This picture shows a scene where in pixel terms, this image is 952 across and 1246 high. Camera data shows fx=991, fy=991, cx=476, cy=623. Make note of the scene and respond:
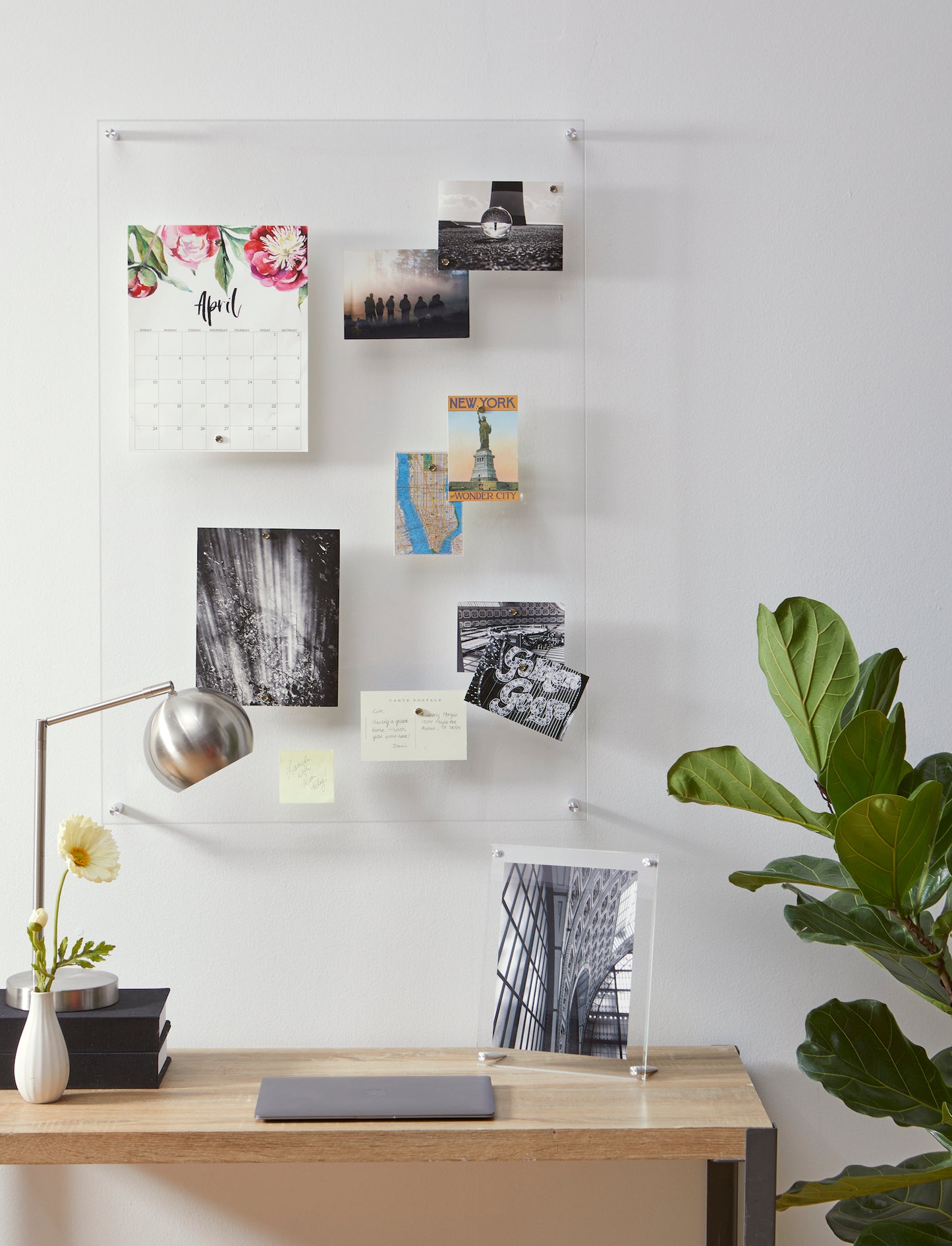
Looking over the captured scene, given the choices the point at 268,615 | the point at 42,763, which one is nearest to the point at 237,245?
the point at 268,615

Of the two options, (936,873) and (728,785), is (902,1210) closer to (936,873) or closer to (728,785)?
(936,873)

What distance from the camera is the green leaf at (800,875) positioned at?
1132 millimetres

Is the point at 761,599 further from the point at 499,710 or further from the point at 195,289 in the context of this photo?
the point at 195,289

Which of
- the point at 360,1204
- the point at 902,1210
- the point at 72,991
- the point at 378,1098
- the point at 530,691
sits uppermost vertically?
the point at 530,691

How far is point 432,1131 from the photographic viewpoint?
106 centimetres

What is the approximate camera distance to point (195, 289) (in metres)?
1.32

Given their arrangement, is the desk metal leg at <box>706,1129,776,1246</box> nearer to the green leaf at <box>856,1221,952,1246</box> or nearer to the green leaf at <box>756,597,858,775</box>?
the green leaf at <box>856,1221,952,1246</box>

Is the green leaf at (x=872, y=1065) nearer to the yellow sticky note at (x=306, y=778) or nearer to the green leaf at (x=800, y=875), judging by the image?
the green leaf at (x=800, y=875)

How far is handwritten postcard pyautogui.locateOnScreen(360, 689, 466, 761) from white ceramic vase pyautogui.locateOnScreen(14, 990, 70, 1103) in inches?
18.7

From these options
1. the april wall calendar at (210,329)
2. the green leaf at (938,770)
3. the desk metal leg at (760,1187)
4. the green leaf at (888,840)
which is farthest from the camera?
the april wall calendar at (210,329)

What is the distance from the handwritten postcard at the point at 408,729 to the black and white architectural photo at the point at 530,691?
0.05 m

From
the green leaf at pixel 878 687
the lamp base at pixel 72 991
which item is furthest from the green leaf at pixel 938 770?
the lamp base at pixel 72 991

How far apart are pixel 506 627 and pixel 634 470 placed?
28 centimetres

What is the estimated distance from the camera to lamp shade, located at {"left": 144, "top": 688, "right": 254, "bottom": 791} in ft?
3.83
